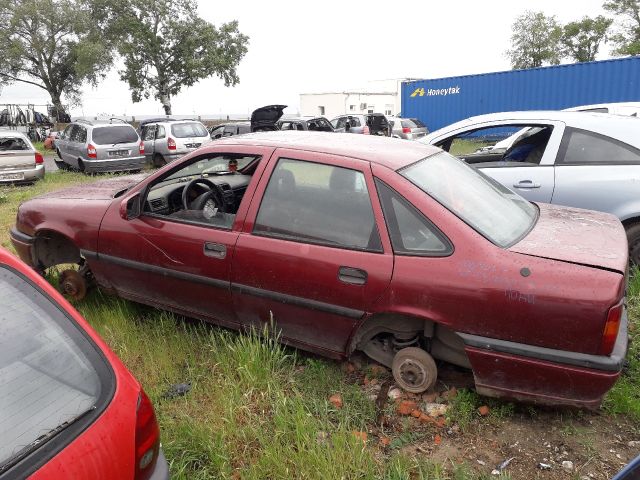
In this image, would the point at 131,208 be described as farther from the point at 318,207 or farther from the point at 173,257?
the point at 318,207

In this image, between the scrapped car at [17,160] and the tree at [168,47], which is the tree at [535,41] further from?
the scrapped car at [17,160]

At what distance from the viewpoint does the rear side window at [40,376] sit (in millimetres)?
Result: 1402

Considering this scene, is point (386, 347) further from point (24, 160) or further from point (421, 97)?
point (421, 97)

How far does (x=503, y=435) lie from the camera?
2656mm

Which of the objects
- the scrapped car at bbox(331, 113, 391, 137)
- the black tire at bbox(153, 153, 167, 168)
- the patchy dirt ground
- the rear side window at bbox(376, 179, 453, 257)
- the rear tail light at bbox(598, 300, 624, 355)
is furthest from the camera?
the scrapped car at bbox(331, 113, 391, 137)

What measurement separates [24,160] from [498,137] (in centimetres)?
1517

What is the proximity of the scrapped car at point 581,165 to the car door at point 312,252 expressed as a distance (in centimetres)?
238

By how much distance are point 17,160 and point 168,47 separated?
2606 cm

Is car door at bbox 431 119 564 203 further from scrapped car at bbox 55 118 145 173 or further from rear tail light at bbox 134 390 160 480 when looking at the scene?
scrapped car at bbox 55 118 145 173

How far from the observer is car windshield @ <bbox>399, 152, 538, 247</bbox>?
2.80 meters

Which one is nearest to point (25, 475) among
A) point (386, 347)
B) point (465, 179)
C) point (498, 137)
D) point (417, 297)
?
point (417, 297)

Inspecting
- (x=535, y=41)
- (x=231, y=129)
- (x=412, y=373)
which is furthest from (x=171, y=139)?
(x=535, y=41)

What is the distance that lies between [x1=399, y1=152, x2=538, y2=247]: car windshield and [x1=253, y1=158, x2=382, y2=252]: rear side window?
1.14 ft

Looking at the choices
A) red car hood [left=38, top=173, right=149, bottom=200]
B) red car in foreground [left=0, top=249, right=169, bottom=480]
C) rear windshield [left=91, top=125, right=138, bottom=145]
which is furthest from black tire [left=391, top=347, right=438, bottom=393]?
rear windshield [left=91, top=125, right=138, bottom=145]
